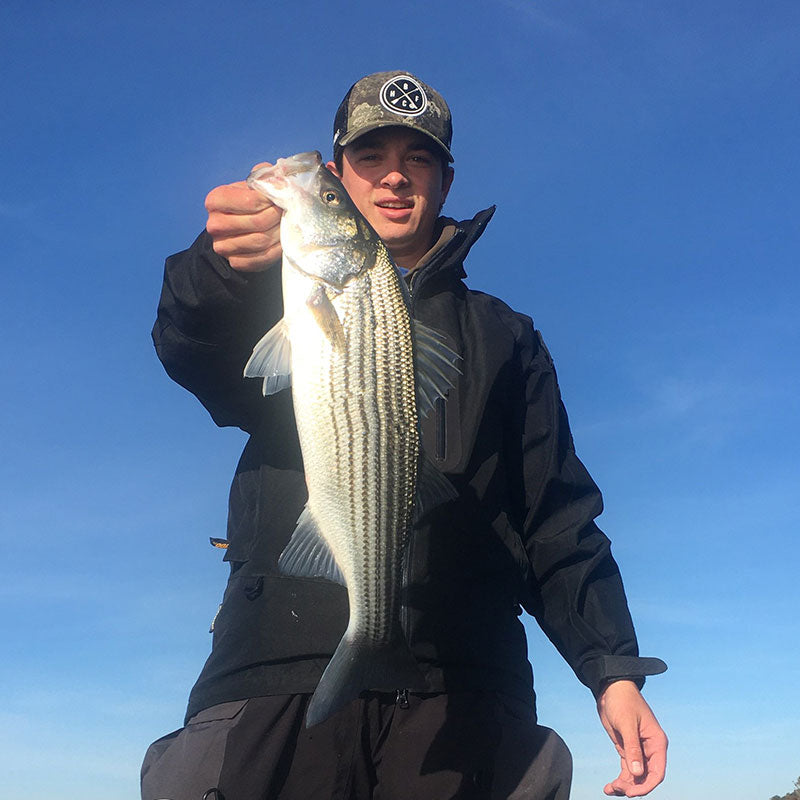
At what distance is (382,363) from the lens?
462cm

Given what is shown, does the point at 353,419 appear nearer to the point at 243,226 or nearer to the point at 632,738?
the point at 243,226

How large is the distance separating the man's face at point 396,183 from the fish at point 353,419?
70.1 inches

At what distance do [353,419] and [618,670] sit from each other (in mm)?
2370

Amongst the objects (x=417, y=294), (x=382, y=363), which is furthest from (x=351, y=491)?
(x=417, y=294)

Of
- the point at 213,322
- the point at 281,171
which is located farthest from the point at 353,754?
the point at 281,171

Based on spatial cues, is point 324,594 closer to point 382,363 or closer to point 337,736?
point 337,736

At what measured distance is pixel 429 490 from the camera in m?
4.66

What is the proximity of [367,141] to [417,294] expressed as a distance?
133 centimetres

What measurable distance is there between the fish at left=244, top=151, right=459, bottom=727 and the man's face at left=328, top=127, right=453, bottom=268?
70.1 inches

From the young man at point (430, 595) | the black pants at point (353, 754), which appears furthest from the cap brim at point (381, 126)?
the black pants at point (353, 754)

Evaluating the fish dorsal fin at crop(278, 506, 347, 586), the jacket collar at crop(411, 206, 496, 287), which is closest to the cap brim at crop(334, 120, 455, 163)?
the jacket collar at crop(411, 206, 496, 287)

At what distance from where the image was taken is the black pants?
466 centimetres

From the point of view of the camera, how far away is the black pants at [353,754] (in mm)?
4660

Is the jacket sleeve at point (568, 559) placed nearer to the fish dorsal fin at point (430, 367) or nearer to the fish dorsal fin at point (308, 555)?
the fish dorsal fin at point (430, 367)
